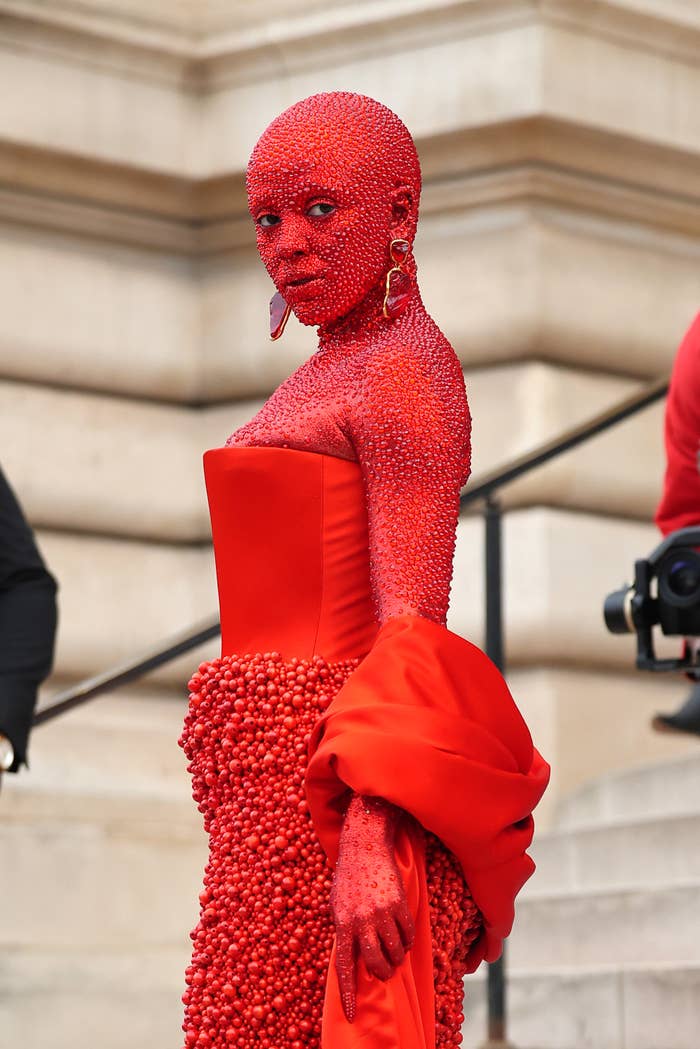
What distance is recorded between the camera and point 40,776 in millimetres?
6289

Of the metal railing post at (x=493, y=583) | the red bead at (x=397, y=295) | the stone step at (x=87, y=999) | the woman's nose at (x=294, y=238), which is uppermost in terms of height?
the woman's nose at (x=294, y=238)

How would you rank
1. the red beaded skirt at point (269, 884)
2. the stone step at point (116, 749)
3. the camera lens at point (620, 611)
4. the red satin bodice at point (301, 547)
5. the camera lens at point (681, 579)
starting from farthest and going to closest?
the stone step at point (116, 749)
the camera lens at point (620, 611)
the camera lens at point (681, 579)
the red satin bodice at point (301, 547)
the red beaded skirt at point (269, 884)

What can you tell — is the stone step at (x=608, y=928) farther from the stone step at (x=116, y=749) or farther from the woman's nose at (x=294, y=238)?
the woman's nose at (x=294, y=238)

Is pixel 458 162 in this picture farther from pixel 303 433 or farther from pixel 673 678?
pixel 303 433

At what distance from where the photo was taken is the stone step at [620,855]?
5336 millimetres

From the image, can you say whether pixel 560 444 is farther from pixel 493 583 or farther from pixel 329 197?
pixel 329 197

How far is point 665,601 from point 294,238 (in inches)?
61.1

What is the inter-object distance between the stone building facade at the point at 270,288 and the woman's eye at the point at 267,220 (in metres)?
3.65

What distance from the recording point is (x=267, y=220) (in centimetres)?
285

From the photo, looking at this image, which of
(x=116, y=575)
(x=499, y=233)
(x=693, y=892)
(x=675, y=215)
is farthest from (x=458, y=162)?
(x=693, y=892)

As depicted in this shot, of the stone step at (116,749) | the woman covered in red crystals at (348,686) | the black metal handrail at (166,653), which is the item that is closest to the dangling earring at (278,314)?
the woman covered in red crystals at (348,686)

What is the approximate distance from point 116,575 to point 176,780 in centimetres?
73

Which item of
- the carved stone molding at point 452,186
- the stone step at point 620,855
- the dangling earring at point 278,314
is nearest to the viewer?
the dangling earring at point 278,314

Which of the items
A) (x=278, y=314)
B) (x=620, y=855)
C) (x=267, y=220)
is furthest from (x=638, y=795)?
(x=267, y=220)
